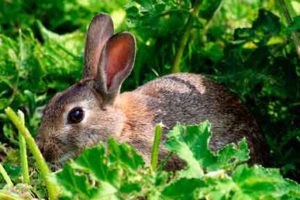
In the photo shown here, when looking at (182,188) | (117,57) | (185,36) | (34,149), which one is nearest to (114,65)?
(117,57)

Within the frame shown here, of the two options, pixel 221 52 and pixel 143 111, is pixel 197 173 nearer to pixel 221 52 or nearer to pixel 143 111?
pixel 143 111

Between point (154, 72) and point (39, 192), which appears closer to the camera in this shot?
point (39, 192)

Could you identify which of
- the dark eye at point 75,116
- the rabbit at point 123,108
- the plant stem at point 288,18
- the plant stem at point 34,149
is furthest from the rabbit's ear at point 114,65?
the plant stem at point 34,149

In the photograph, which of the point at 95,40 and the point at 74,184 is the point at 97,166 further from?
the point at 95,40

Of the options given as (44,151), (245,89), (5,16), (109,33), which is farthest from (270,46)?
(5,16)

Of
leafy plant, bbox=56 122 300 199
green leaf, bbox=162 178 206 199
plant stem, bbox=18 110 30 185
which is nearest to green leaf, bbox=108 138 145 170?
leafy plant, bbox=56 122 300 199

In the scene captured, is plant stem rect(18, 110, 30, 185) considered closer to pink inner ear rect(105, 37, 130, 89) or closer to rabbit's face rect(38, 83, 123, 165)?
rabbit's face rect(38, 83, 123, 165)

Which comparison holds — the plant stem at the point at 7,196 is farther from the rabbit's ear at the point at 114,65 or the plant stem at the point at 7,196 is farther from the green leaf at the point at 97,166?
the rabbit's ear at the point at 114,65
